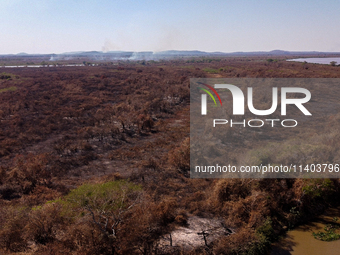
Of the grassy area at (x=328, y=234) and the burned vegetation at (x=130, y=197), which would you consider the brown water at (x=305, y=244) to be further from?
the burned vegetation at (x=130, y=197)

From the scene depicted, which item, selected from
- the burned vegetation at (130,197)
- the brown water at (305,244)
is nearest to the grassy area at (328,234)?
the brown water at (305,244)

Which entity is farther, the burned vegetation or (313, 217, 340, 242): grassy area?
(313, 217, 340, 242): grassy area

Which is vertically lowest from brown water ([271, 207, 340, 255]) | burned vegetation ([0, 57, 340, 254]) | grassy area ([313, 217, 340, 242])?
brown water ([271, 207, 340, 255])

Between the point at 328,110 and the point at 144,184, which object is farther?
the point at 328,110

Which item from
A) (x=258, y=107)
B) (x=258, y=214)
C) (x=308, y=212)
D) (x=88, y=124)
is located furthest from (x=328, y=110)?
(x=88, y=124)

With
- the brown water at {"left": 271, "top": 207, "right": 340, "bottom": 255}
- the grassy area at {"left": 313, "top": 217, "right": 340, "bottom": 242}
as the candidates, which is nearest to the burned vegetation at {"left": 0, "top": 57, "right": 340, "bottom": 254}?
the brown water at {"left": 271, "top": 207, "right": 340, "bottom": 255}

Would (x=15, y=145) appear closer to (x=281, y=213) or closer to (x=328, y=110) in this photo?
(x=281, y=213)

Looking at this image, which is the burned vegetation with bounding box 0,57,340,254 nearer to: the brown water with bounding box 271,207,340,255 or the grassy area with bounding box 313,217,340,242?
the brown water with bounding box 271,207,340,255

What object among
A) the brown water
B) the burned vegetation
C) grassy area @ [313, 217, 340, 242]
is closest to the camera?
the burned vegetation
